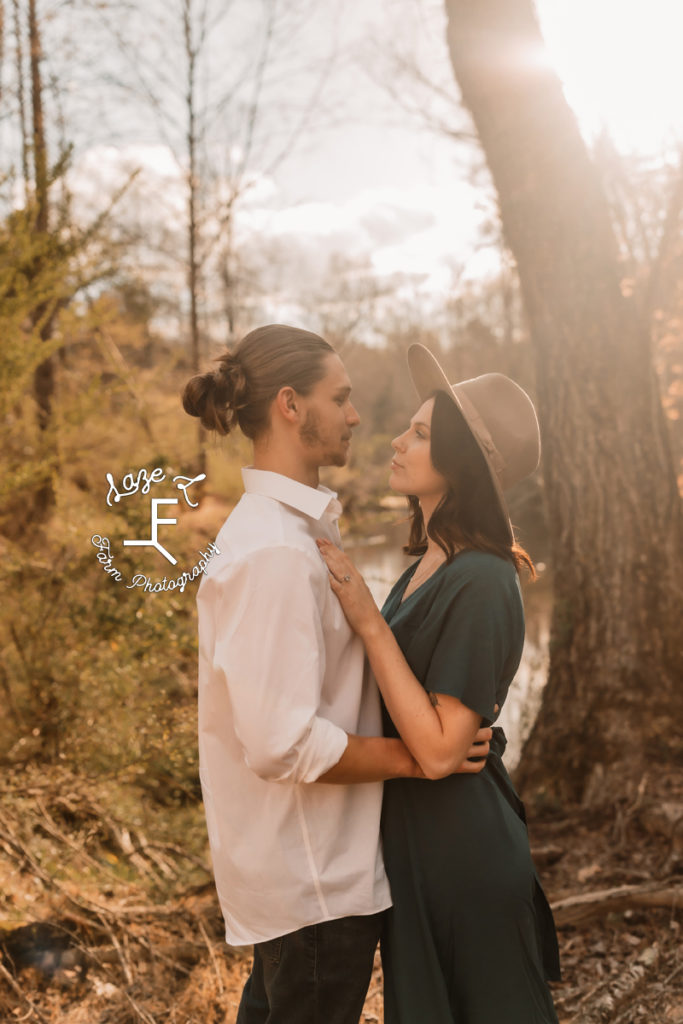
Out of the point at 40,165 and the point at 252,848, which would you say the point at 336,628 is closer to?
the point at 252,848

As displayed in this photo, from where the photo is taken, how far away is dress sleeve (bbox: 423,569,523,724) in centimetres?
167

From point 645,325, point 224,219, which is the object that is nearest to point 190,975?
point 645,325

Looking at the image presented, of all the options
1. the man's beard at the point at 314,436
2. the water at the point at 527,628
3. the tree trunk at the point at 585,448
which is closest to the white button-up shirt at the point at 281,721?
the man's beard at the point at 314,436

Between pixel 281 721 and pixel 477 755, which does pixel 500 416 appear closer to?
pixel 477 755

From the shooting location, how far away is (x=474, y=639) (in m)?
1.70

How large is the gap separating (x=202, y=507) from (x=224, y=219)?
3637 mm

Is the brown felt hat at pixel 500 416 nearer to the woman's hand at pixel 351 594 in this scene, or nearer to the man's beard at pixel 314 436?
the man's beard at pixel 314 436

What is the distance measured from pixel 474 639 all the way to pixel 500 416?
2.05 ft

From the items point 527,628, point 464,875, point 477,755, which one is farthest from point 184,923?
point 527,628

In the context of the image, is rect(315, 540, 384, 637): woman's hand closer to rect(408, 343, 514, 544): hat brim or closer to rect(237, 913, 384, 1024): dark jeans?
rect(408, 343, 514, 544): hat brim

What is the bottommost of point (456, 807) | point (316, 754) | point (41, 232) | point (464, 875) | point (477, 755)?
point (464, 875)

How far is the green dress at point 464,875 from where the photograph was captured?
5.55 feet

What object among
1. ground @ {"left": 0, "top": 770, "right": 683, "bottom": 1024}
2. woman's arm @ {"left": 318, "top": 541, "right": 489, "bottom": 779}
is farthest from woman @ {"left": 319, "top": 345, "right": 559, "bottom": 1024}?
ground @ {"left": 0, "top": 770, "right": 683, "bottom": 1024}

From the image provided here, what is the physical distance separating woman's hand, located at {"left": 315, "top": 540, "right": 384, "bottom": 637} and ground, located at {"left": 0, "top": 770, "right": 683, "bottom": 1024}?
1648mm
